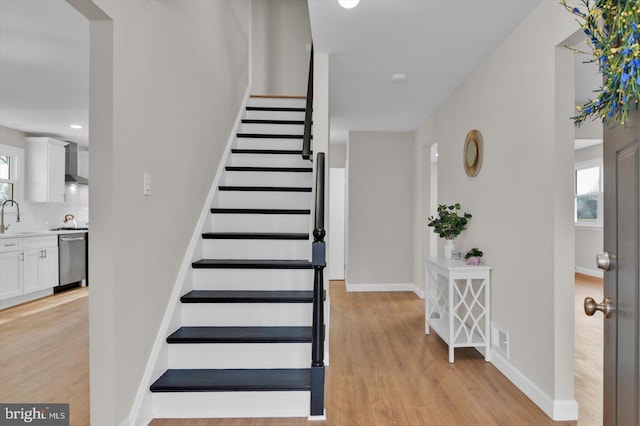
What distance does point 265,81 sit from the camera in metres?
5.88

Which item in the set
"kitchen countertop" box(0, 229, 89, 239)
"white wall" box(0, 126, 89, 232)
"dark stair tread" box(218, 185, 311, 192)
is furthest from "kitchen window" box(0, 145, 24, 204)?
"dark stair tread" box(218, 185, 311, 192)

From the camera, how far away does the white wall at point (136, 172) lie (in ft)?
5.53

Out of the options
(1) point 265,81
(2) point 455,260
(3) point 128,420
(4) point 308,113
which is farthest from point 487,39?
(1) point 265,81

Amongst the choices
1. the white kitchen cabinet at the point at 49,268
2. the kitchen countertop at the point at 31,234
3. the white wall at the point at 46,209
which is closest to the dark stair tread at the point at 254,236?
the kitchen countertop at the point at 31,234

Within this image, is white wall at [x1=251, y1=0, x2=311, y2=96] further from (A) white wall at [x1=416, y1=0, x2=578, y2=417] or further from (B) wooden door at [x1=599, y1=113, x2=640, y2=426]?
(B) wooden door at [x1=599, y1=113, x2=640, y2=426]

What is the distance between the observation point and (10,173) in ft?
18.4

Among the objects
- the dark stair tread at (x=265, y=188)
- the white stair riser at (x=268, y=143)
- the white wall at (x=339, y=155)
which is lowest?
the dark stair tread at (x=265, y=188)

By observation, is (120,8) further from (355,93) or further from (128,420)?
(355,93)

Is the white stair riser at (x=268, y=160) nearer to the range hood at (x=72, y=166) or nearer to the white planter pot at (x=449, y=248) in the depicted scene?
the white planter pot at (x=449, y=248)

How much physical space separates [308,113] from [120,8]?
1.62 metres

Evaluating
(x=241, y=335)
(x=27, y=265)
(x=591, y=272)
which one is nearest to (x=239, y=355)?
(x=241, y=335)

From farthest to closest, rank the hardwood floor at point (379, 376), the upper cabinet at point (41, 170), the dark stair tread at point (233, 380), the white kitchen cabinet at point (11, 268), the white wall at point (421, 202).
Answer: the upper cabinet at point (41, 170)
the white wall at point (421, 202)
the white kitchen cabinet at point (11, 268)
the hardwood floor at point (379, 376)
the dark stair tread at point (233, 380)

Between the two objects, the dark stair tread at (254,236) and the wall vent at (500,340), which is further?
the dark stair tread at (254,236)

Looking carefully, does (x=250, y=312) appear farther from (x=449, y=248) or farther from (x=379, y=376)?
(x=449, y=248)
